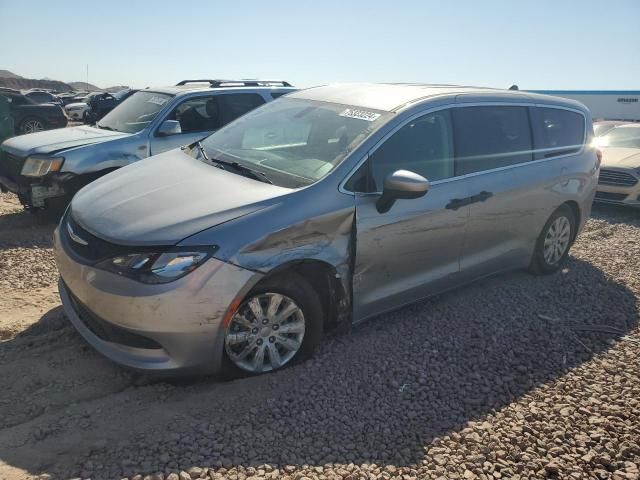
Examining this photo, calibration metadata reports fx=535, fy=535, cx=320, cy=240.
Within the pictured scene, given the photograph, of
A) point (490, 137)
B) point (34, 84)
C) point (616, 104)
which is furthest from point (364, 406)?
point (34, 84)

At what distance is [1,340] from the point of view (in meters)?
3.80

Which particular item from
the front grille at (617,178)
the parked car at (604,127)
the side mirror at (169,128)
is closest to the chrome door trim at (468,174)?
the front grille at (617,178)

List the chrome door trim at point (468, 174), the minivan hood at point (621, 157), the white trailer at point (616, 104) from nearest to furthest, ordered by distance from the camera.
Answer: the chrome door trim at point (468, 174) → the minivan hood at point (621, 157) → the white trailer at point (616, 104)

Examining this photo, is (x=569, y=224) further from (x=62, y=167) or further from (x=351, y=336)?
(x=62, y=167)

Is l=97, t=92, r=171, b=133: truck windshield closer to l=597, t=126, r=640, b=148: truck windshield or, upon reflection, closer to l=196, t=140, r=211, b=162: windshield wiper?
l=196, t=140, r=211, b=162: windshield wiper

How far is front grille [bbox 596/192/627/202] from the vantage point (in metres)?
8.72

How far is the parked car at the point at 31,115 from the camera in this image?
A: 1596 centimetres

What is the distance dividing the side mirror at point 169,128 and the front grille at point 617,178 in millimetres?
6900

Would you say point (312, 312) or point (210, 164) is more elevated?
point (210, 164)

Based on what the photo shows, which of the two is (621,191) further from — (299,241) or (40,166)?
(40,166)

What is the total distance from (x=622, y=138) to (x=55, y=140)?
9912 millimetres

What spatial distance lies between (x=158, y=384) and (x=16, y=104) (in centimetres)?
1591

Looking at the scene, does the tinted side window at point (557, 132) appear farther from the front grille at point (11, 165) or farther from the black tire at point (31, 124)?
the black tire at point (31, 124)

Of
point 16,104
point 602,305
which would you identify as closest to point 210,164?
point 602,305
